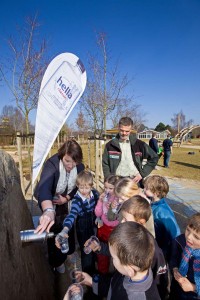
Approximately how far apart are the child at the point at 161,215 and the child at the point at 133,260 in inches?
51.8

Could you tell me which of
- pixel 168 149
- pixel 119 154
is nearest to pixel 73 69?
pixel 119 154

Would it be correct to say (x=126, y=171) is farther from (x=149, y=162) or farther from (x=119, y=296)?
(x=119, y=296)

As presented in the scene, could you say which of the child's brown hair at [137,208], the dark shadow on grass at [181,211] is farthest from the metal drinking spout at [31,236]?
the dark shadow on grass at [181,211]

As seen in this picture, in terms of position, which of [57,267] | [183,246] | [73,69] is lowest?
[57,267]

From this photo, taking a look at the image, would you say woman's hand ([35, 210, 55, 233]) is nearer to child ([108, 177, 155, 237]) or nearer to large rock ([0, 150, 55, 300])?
large rock ([0, 150, 55, 300])

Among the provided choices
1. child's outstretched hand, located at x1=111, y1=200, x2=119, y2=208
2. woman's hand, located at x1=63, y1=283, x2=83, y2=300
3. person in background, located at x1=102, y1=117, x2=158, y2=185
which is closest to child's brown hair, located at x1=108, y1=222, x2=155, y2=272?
woman's hand, located at x1=63, y1=283, x2=83, y2=300

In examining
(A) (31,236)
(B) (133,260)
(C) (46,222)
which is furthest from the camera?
(C) (46,222)

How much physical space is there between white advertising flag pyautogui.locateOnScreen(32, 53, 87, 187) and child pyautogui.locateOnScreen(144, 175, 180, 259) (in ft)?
4.50

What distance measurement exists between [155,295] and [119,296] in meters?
0.22

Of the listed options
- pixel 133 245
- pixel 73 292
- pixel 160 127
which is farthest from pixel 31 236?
pixel 160 127

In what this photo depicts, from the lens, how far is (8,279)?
1.28 m

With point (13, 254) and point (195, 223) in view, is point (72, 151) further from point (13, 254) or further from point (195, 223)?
point (195, 223)

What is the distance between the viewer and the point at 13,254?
144cm

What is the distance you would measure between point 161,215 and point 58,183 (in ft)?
4.23
